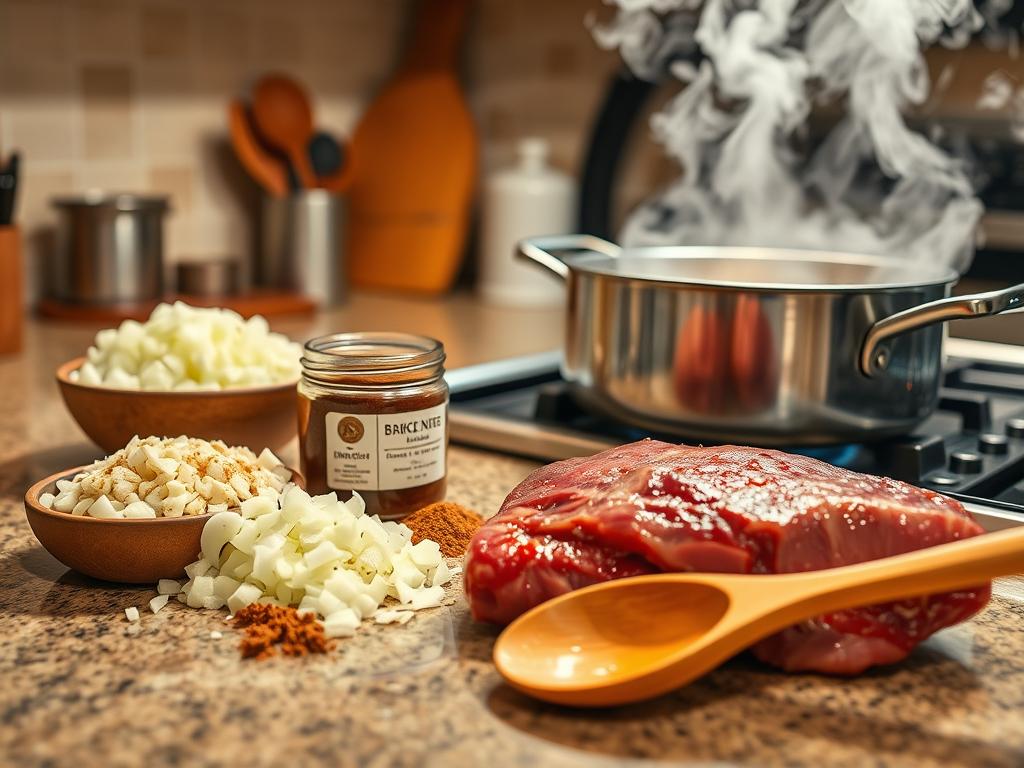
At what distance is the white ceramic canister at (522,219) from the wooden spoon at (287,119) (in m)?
0.31

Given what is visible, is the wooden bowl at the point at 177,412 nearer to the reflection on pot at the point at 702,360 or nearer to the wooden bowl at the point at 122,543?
the wooden bowl at the point at 122,543

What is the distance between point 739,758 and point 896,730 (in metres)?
0.09

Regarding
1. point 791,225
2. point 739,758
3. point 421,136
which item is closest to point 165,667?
point 739,758

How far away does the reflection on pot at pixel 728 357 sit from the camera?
92cm

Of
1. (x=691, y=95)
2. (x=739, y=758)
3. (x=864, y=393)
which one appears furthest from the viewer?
(x=691, y=95)

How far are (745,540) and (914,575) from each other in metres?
0.10

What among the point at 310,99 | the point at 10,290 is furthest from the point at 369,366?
the point at 310,99

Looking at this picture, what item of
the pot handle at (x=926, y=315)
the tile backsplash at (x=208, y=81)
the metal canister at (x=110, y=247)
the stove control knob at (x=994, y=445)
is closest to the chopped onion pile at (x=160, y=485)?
the pot handle at (x=926, y=315)

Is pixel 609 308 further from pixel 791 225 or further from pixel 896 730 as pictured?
pixel 791 225

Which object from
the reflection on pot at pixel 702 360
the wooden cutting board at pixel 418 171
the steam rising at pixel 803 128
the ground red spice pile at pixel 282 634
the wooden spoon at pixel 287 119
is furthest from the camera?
the wooden cutting board at pixel 418 171

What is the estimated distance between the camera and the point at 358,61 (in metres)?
2.18

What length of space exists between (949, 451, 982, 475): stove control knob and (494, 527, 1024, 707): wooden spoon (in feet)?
1.14

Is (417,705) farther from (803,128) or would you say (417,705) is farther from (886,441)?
(803,128)

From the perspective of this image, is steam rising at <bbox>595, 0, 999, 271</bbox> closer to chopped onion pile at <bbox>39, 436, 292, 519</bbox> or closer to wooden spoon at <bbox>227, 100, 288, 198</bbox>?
wooden spoon at <bbox>227, 100, 288, 198</bbox>
